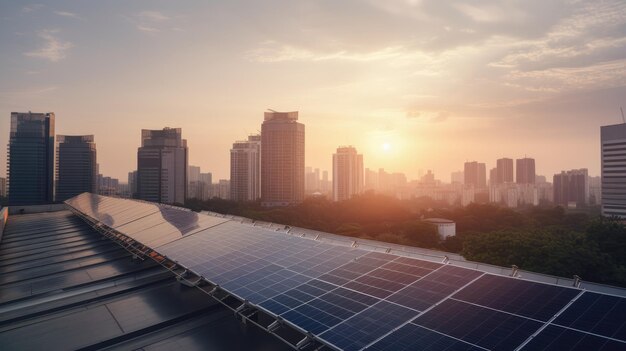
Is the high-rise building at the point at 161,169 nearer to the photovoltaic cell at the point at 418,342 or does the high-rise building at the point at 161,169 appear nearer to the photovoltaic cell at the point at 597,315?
the photovoltaic cell at the point at 418,342

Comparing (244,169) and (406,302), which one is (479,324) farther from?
(244,169)

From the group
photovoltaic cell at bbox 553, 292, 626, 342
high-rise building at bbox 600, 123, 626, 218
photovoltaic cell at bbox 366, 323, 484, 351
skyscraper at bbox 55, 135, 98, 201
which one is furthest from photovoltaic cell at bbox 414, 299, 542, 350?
skyscraper at bbox 55, 135, 98, 201

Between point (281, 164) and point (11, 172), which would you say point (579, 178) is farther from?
point (11, 172)

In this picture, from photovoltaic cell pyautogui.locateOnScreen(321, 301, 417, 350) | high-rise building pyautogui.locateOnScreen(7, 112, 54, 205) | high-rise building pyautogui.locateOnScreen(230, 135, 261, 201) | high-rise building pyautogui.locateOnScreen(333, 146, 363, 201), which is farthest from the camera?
high-rise building pyautogui.locateOnScreen(333, 146, 363, 201)

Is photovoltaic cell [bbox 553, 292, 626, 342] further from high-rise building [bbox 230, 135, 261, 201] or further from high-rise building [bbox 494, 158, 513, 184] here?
high-rise building [bbox 494, 158, 513, 184]

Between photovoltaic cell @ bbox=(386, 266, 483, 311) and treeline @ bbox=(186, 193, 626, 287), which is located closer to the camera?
photovoltaic cell @ bbox=(386, 266, 483, 311)

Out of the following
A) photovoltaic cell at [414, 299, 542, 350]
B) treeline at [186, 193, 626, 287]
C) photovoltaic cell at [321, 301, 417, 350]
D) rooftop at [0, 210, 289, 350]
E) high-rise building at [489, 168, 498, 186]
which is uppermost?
high-rise building at [489, 168, 498, 186]
